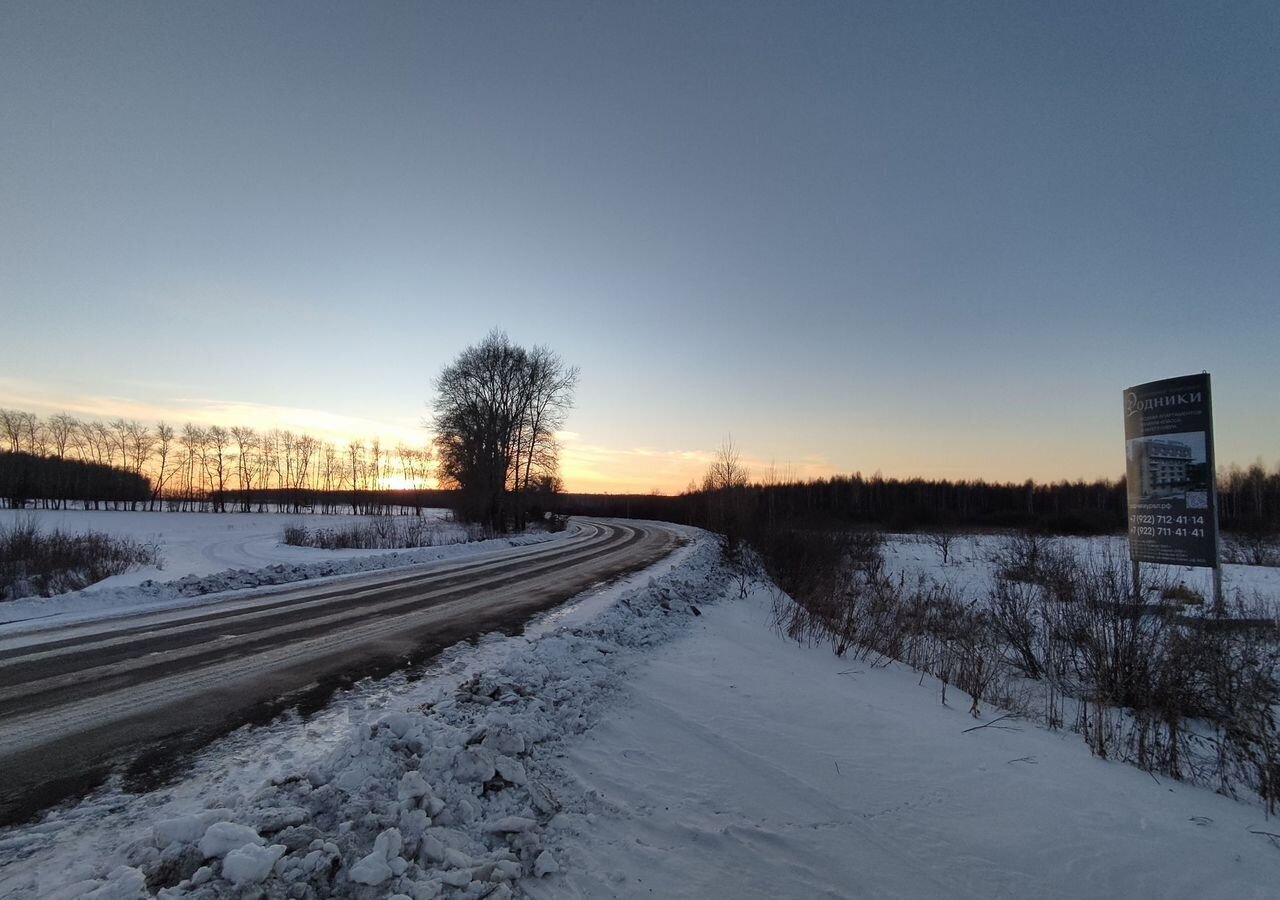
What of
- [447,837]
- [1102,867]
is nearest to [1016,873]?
[1102,867]

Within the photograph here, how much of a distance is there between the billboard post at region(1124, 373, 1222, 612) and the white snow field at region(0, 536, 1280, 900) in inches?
441

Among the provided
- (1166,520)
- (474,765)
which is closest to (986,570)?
(1166,520)

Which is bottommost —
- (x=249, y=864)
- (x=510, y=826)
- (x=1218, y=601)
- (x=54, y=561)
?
(x=54, y=561)

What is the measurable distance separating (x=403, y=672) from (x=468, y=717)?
219 centimetres

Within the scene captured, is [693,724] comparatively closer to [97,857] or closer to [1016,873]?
[1016,873]

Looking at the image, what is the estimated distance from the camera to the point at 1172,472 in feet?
48.3

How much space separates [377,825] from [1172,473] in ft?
62.3

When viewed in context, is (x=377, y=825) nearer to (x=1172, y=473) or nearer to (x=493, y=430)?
(x=1172, y=473)

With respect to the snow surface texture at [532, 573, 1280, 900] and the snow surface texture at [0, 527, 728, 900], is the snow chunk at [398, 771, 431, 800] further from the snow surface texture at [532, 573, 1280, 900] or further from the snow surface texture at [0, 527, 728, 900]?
the snow surface texture at [532, 573, 1280, 900]

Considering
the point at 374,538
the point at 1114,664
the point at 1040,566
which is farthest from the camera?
the point at 374,538

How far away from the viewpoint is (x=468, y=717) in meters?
5.05

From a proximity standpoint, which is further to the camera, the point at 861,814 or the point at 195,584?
the point at 195,584

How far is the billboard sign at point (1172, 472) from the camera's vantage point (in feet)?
46.0

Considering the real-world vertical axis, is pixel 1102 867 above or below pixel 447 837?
below
